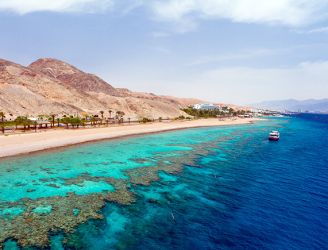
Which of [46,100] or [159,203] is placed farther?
[46,100]

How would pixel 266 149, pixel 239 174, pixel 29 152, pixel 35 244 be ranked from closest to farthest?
pixel 35 244 → pixel 239 174 → pixel 29 152 → pixel 266 149

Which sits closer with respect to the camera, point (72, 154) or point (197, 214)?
point (197, 214)

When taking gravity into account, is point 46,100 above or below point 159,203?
above

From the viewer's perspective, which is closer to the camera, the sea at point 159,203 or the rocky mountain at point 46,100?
the sea at point 159,203

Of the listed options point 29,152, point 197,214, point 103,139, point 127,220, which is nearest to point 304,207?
point 197,214

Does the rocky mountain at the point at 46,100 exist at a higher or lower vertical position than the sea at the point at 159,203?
higher

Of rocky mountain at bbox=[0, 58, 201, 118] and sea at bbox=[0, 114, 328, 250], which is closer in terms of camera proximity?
sea at bbox=[0, 114, 328, 250]

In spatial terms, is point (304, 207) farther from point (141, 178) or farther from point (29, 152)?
point (29, 152)

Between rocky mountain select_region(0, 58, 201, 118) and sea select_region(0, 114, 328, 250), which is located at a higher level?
rocky mountain select_region(0, 58, 201, 118)
